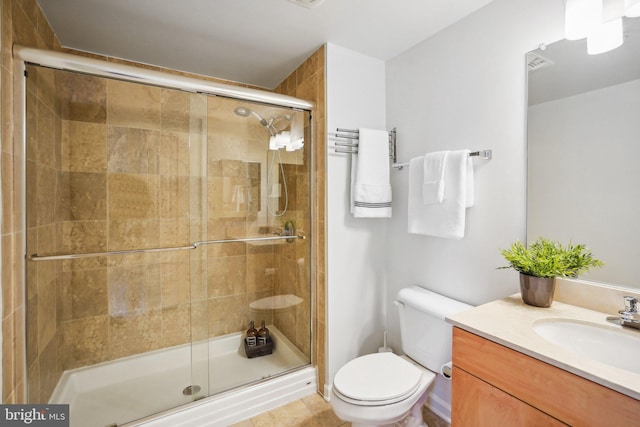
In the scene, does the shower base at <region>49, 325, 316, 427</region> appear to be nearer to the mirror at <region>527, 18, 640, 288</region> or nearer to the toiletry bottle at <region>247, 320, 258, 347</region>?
the toiletry bottle at <region>247, 320, 258, 347</region>

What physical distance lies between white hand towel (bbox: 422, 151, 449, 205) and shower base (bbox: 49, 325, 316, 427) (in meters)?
1.36

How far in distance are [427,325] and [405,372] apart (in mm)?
263

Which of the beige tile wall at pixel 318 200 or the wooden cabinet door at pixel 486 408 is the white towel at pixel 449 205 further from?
the wooden cabinet door at pixel 486 408

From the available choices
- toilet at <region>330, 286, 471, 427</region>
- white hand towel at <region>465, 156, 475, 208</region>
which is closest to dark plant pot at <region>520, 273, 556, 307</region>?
toilet at <region>330, 286, 471, 427</region>

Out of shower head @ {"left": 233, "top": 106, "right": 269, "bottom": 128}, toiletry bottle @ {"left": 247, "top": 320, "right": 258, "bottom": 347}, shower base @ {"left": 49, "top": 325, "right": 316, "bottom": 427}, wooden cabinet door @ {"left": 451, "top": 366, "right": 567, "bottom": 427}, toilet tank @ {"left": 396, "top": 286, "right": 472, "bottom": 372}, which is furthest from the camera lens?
toiletry bottle @ {"left": 247, "top": 320, "right": 258, "bottom": 347}

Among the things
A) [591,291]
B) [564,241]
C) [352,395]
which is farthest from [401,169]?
[352,395]

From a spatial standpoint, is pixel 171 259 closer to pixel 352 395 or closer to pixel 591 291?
pixel 352 395

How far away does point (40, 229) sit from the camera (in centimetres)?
141

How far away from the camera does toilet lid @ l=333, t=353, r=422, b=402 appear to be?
4.13 feet

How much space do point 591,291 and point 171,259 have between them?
2300 millimetres

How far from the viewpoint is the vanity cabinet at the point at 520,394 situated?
696 millimetres

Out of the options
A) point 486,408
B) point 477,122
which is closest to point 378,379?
point 486,408

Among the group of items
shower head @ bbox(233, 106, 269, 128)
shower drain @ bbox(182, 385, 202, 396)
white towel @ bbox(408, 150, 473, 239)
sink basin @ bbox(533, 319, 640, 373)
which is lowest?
shower drain @ bbox(182, 385, 202, 396)

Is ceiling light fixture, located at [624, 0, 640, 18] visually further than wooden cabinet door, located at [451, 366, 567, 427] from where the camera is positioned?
Yes
